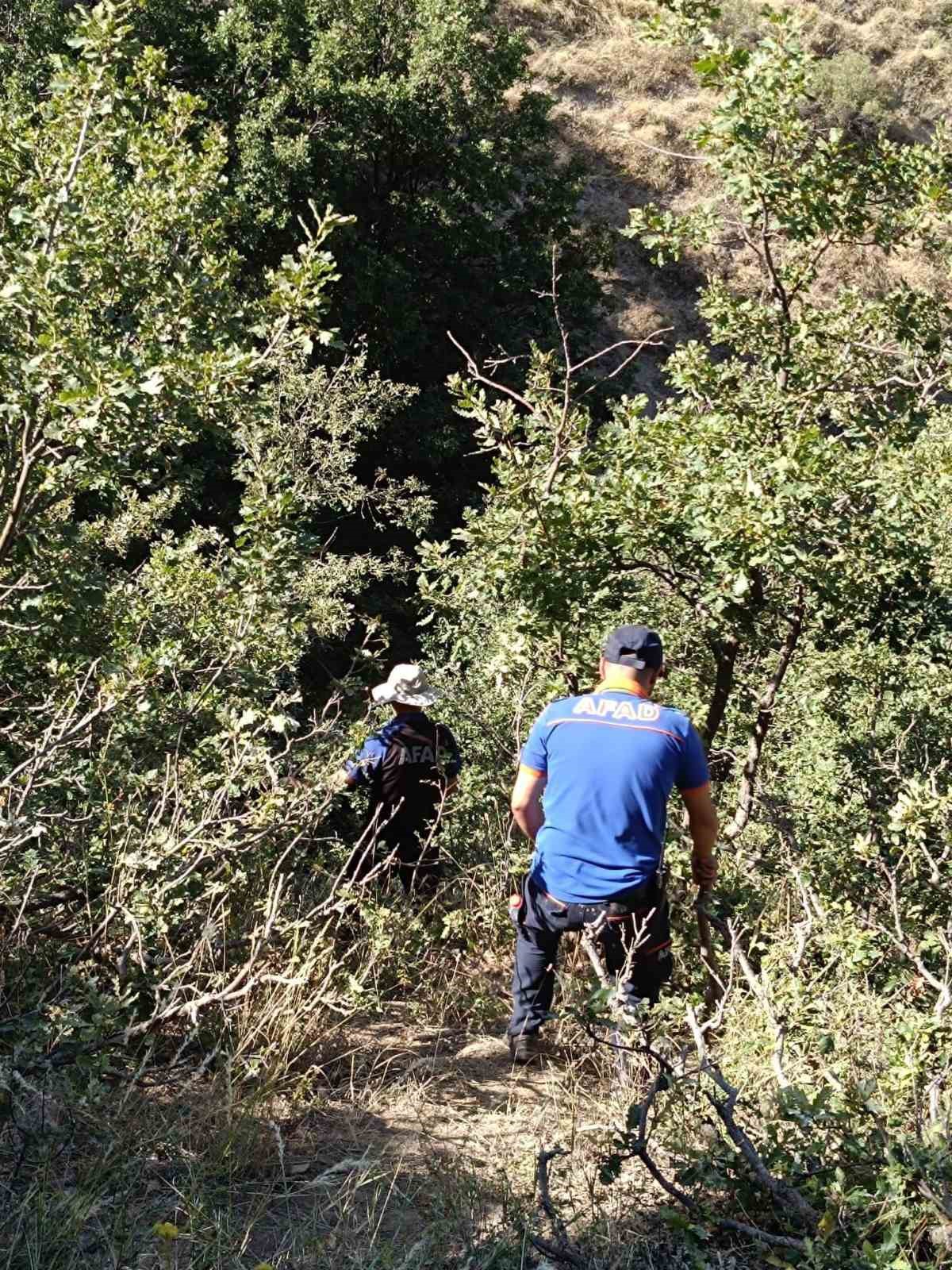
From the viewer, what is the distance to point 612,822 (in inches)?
139

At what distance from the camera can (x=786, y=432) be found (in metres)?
4.13

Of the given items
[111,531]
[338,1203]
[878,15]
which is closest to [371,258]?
[111,531]

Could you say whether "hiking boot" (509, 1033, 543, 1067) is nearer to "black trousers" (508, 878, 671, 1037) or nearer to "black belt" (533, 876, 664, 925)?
"black trousers" (508, 878, 671, 1037)

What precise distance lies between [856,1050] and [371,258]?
13173 millimetres

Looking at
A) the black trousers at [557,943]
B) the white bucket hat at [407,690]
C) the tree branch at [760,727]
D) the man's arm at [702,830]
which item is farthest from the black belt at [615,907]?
the white bucket hat at [407,690]

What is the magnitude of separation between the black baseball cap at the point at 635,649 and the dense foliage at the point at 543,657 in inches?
15.9

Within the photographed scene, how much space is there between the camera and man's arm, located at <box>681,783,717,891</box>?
363cm

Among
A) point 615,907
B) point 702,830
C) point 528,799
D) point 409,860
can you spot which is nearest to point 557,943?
point 615,907

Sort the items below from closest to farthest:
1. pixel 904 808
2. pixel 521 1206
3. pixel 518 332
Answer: pixel 521 1206 → pixel 904 808 → pixel 518 332

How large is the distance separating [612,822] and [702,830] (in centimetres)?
33

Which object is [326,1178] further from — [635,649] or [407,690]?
[407,690]

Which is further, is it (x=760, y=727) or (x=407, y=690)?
(x=407, y=690)

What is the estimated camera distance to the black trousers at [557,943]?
360cm

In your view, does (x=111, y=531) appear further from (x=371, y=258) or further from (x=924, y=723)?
(x=371, y=258)
